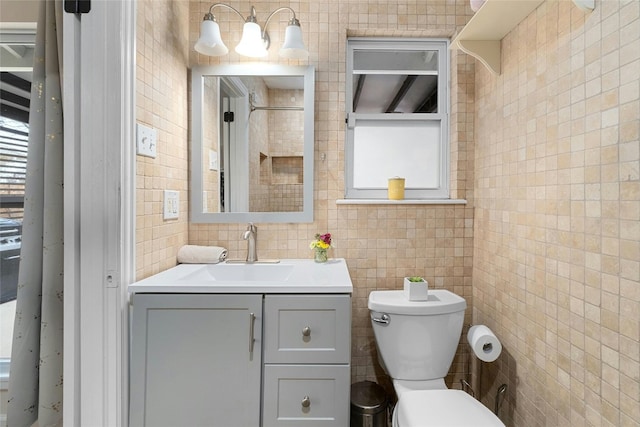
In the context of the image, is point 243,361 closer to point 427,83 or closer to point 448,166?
point 448,166

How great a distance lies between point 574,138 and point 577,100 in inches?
4.4

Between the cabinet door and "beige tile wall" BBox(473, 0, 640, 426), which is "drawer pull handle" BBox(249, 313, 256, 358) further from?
"beige tile wall" BBox(473, 0, 640, 426)

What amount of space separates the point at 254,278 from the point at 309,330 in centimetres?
48

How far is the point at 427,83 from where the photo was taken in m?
1.80

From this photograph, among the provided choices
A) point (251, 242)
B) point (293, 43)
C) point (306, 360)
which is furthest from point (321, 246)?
point (293, 43)

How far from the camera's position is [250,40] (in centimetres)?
154

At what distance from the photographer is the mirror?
1669mm

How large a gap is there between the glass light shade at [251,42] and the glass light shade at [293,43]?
0.34 feet

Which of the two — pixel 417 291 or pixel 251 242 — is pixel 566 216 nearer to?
pixel 417 291

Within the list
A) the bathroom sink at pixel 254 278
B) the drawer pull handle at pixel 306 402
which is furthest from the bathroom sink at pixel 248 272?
the drawer pull handle at pixel 306 402

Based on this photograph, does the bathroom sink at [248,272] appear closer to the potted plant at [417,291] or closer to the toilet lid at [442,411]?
the potted plant at [417,291]

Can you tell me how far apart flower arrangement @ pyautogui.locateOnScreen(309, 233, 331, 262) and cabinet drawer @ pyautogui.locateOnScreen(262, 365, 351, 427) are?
1.81ft

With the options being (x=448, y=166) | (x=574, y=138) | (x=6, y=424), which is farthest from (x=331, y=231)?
(x=6, y=424)

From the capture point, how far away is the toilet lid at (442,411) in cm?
108
